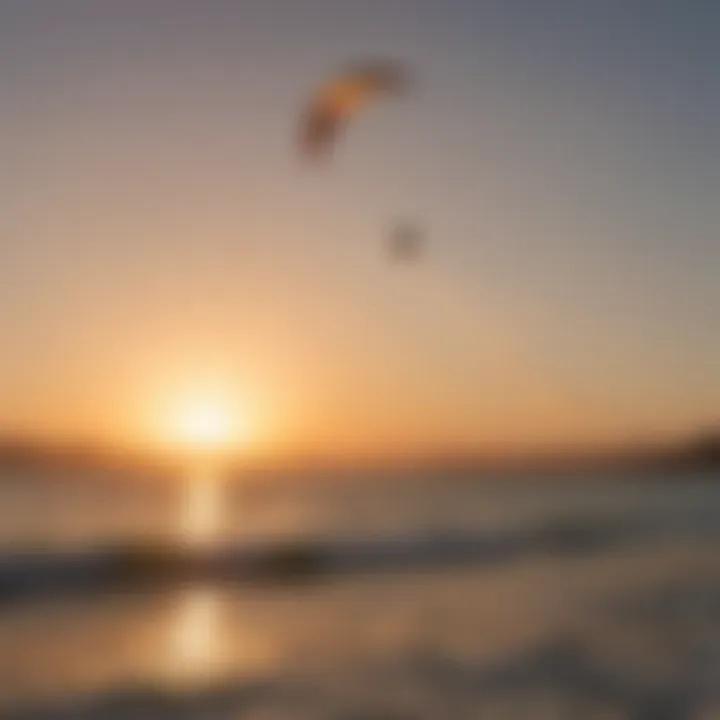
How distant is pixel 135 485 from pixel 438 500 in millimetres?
7085

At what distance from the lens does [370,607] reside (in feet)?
34.0

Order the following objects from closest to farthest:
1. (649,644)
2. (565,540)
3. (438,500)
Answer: (649,644) < (565,540) < (438,500)

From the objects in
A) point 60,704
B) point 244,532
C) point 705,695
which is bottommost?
point 705,695

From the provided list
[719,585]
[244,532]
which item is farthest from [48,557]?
[719,585]

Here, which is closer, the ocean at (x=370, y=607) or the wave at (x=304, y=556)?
the ocean at (x=370, y=607)

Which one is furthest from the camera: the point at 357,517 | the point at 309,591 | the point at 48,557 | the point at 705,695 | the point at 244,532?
the point at 357,517

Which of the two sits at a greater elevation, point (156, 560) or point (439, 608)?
point (156, 560)

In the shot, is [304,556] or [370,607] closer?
[370,607]

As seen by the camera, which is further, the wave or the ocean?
the wave

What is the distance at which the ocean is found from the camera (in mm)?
6582

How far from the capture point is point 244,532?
18.9 metres

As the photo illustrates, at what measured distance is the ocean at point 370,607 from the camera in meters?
6.58

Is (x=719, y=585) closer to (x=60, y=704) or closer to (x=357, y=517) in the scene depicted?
(x=60, y=704)

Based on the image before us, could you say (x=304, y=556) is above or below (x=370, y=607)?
above
